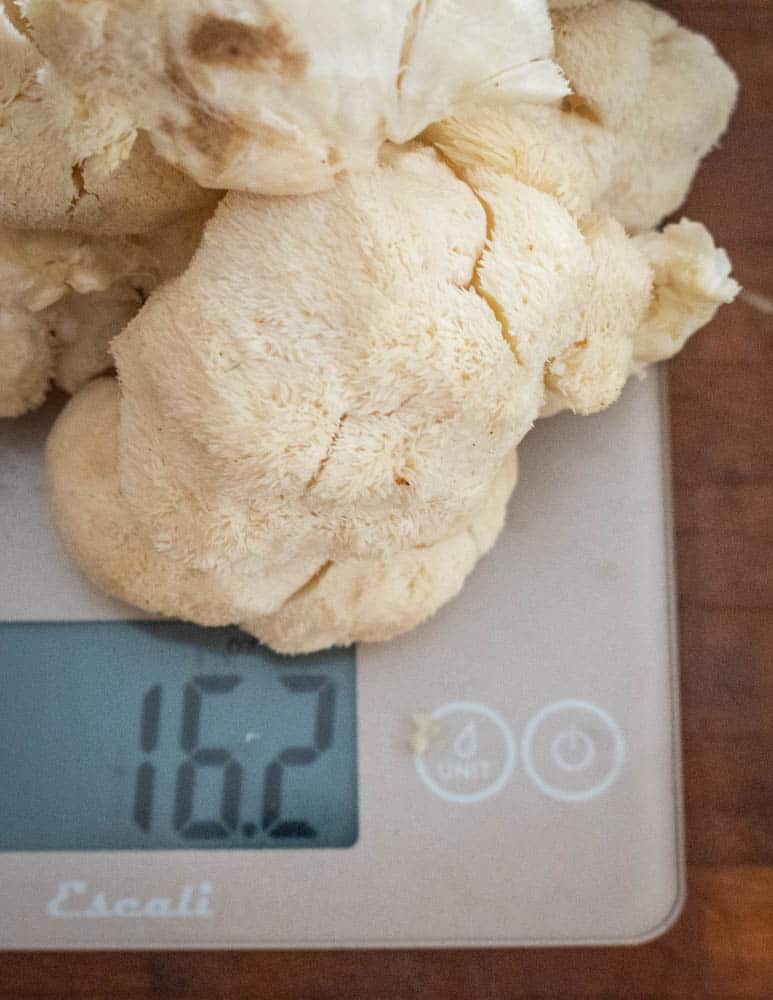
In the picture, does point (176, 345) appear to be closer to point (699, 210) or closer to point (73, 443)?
point (73, 443)

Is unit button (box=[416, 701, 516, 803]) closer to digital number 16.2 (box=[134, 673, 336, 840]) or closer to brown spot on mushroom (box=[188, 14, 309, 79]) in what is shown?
digital number 16.2 (box=[134, 673, 336, 840])

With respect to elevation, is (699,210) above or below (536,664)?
above

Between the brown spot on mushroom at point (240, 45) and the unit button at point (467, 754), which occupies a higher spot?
the brown spot on mushroom at point (240, 45)

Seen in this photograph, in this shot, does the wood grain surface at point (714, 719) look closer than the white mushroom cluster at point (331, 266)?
No

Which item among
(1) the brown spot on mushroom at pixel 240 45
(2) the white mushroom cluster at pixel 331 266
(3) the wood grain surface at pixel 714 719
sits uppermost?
(1) the brown spot on mushroom at pixel 240 45

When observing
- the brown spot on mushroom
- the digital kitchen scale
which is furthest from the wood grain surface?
the brown spot on mushroom

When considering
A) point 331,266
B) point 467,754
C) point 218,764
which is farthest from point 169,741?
point 331,266

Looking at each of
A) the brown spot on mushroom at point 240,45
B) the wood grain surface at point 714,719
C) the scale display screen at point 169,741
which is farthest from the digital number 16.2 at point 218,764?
the brown spot on mushroom at point 240,45

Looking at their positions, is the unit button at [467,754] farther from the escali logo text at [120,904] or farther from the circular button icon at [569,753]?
the escali logo text at [120,904]

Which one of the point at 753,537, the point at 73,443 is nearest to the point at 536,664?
the point at 753,537
